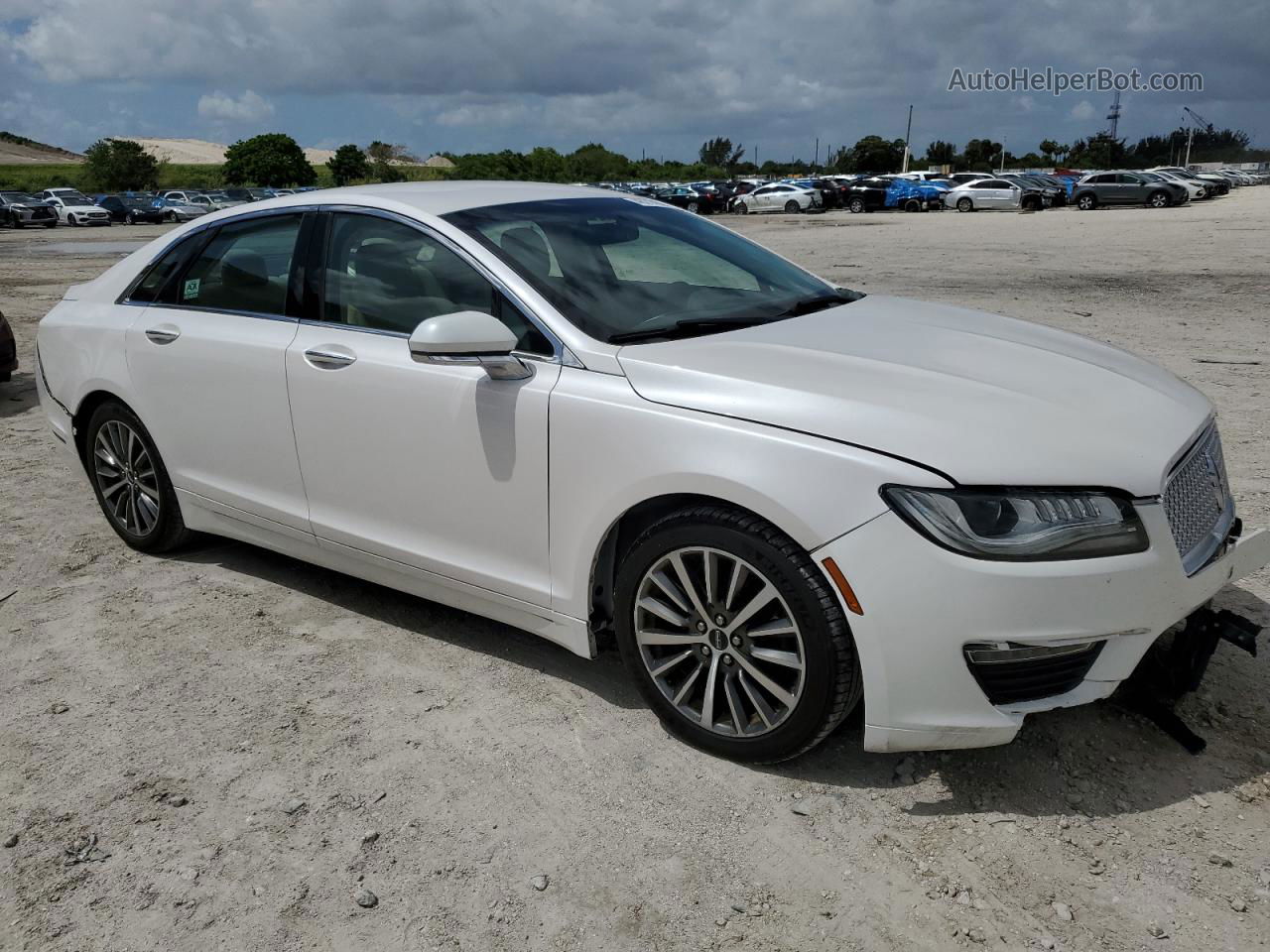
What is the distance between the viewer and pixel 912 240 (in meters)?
24.8

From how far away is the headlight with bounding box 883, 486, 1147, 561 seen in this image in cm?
253

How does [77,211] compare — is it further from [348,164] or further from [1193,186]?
[348,164]

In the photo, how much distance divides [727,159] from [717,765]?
379 ft

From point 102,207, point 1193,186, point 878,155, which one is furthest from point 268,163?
point 1193,186

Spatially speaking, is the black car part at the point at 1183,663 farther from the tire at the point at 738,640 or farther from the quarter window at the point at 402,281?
the quarter window at the point at 402,281

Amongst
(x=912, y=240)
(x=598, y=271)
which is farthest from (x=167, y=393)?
(x=912, y=240)

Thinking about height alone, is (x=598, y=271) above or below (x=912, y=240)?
above

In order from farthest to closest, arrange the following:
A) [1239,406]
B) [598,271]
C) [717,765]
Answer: [1239,406]
[598,271]
[717,765]

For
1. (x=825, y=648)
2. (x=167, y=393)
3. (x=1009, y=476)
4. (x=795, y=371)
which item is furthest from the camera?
(x=167, y=393)

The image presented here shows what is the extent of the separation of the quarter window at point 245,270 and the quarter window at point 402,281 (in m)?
0.26

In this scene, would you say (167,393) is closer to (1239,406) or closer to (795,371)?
(795,371)

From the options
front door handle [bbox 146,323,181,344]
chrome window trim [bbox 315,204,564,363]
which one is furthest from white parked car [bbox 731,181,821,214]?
chrome window trim [bbox 315,204,564,363]

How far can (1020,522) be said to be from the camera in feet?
8.39

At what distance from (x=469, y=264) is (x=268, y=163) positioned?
3891 inches
